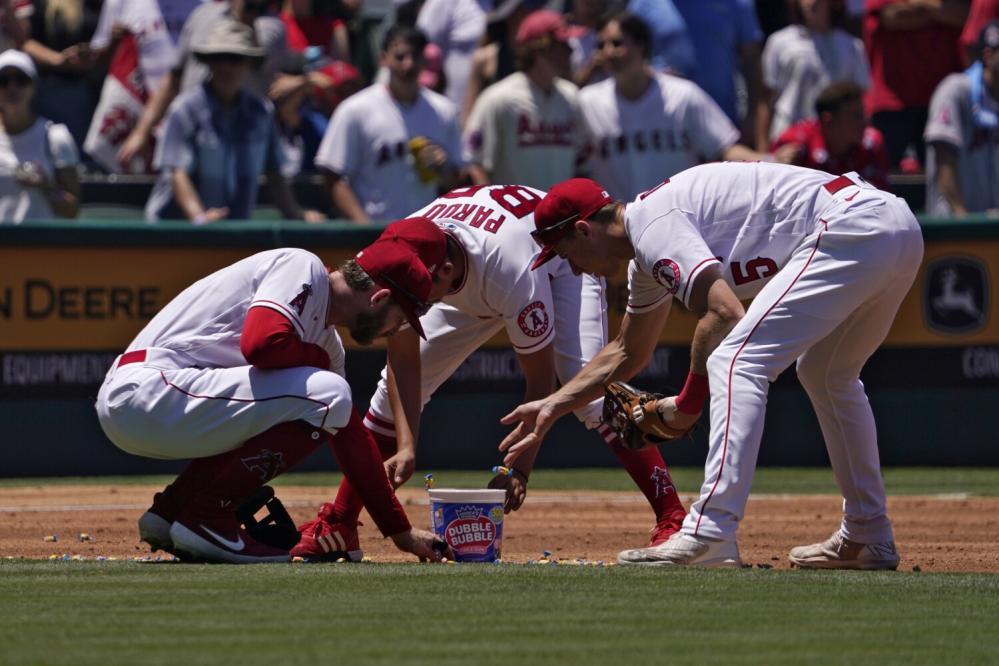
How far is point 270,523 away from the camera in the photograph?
7539 mm

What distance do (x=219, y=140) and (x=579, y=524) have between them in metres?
4.00

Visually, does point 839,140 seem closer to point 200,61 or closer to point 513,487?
point 200,61

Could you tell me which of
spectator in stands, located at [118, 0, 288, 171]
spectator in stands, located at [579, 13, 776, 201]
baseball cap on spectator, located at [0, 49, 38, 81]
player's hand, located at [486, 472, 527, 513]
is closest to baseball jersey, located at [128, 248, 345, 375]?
player's hand, located at [486, 472, 527, 513]

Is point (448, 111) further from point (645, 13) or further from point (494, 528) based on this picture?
point (494, 528)

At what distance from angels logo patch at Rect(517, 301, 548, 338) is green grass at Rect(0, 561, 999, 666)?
107cm

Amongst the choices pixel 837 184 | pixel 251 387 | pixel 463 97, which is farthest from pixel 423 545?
pixel 463 97

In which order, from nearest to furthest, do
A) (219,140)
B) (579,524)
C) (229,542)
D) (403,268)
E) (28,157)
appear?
(403,268) < (229,542) < (579,524) < (28,157) < (219,140)

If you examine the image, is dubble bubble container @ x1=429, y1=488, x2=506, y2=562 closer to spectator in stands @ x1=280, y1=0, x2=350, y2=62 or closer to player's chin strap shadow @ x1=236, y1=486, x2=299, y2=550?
player's chin strap shadow @ x1=236, y1=486, x2=299, y2=550

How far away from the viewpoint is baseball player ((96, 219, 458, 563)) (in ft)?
22.4

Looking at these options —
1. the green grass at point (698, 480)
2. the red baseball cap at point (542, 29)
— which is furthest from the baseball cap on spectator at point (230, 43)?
the green grass at point (698, 480)

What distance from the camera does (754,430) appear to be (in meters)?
6.77

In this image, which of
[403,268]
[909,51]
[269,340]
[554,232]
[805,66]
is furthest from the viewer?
[909,51]

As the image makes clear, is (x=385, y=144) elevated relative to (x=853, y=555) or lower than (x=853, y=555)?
elevated

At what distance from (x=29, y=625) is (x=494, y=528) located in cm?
229
